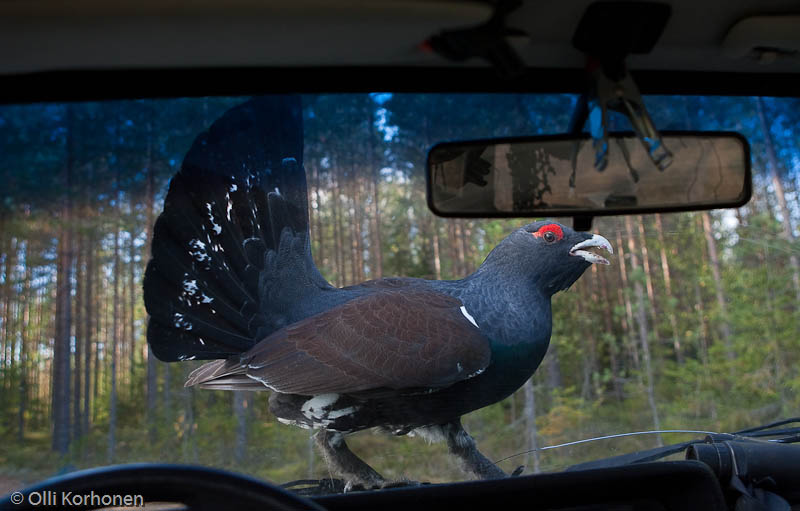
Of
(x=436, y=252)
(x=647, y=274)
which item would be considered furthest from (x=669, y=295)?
(x=436, y=252)

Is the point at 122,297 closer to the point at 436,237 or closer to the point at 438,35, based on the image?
the point at 436,237

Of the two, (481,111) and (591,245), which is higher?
(481,111)

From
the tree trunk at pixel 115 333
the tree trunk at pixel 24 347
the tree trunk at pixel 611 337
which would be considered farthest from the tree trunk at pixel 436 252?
the tree trunk at pixel 24 347

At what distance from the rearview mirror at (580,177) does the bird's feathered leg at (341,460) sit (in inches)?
39.8

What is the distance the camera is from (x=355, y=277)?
2.54 m

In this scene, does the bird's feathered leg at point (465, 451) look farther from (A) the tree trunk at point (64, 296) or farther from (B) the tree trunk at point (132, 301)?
(A) the tree trunk at point (64, 296)

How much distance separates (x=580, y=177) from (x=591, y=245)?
0.43m

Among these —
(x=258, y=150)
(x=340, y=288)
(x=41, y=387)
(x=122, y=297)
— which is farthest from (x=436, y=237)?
(x=41, y=387)

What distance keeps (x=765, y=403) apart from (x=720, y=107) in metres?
1.41

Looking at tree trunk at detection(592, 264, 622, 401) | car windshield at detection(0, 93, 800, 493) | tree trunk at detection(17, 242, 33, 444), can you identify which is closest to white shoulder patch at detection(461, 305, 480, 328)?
car windshield at detection(0, 93, 800, 493)

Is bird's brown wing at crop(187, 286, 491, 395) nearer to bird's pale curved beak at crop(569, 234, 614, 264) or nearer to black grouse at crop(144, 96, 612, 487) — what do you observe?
black grouse at crop(144, 96, 612, 487)

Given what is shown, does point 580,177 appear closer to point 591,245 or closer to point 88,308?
point 591,245

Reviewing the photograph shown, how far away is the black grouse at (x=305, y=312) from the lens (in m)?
2.34

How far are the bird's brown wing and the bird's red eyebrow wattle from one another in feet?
1.66
